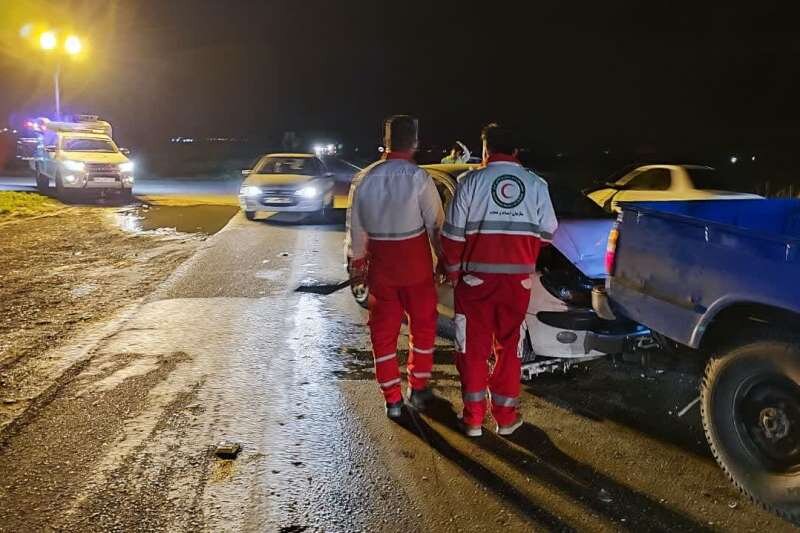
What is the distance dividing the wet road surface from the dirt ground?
33 centimetres

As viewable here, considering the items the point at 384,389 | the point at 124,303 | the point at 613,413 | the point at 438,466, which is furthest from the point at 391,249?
the point at 124,303

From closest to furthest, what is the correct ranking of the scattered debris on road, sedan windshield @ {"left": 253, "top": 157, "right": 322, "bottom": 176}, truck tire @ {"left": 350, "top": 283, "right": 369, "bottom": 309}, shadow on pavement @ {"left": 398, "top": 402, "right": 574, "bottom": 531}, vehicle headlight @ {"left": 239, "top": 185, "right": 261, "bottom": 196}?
shadow on pavement @ {"left": 398, "top": 402, "right": 574, "bottom": 531} < the scattered debris on road < truck tire @ {"left": 350, "top": 283, "right": 369, "bottom": 309} < vehicle headlight @ {"left": 239, "top": 185, "right": 261, "bottom": 196} < sedan windshield @ {"left": 253, "top": 157, "right": 322, "bottom": 176}

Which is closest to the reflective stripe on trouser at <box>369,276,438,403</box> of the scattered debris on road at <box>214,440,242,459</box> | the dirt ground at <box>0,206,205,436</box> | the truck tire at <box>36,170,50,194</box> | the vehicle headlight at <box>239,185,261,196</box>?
the scattered debris on road at <box>214,440,242,459</box>

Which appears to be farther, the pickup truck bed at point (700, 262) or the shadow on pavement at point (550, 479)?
the shadow on pavement at point (550, 479)

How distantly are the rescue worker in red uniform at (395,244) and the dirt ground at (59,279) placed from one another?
2.46m

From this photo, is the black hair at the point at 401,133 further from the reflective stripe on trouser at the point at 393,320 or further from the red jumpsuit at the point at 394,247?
the reflective stripe on trouser at the point at 393,320

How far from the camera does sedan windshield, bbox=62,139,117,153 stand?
810 inches

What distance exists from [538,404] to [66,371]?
11.7ft

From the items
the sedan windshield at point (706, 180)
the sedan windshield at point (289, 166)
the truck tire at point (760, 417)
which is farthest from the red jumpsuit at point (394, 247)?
the sedan windshield at point (289, 166)

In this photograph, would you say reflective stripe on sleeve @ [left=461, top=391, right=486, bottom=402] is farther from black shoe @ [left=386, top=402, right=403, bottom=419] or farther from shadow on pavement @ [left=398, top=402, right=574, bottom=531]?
black shoe @ [left=386, top=402, right=403, bottom=419]

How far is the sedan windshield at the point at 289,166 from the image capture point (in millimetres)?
16172

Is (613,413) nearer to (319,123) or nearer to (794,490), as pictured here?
(794,490)

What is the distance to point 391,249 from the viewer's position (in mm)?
4590

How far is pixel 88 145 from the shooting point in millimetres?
21016
